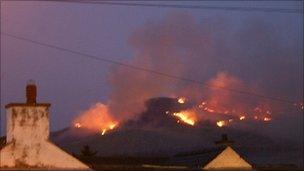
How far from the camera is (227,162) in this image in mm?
34844

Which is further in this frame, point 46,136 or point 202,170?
point 202,170

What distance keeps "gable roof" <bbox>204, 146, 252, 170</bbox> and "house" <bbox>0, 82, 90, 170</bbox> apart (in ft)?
34.3

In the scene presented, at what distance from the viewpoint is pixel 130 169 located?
30.8 m

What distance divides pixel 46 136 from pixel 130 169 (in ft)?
Result: 20.4

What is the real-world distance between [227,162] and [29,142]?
503 inches

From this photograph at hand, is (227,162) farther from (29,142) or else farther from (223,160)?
(29,142)

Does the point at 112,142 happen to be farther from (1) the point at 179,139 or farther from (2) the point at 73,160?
(2) the point at 73,160

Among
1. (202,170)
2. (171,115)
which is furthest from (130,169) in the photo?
(171,115)

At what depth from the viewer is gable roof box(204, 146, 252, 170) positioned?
34.4 metres

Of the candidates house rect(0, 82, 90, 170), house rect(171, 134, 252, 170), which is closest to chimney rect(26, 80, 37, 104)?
house rect(0, 82, 90, 170)

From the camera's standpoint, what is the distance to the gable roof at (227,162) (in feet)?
113

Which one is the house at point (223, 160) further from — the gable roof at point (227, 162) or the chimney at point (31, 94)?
the chimney at point (31, 94)

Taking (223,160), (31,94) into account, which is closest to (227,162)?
(223,160)

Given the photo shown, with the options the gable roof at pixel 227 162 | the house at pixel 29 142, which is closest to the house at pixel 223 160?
the gable roof at pixel 227 162
